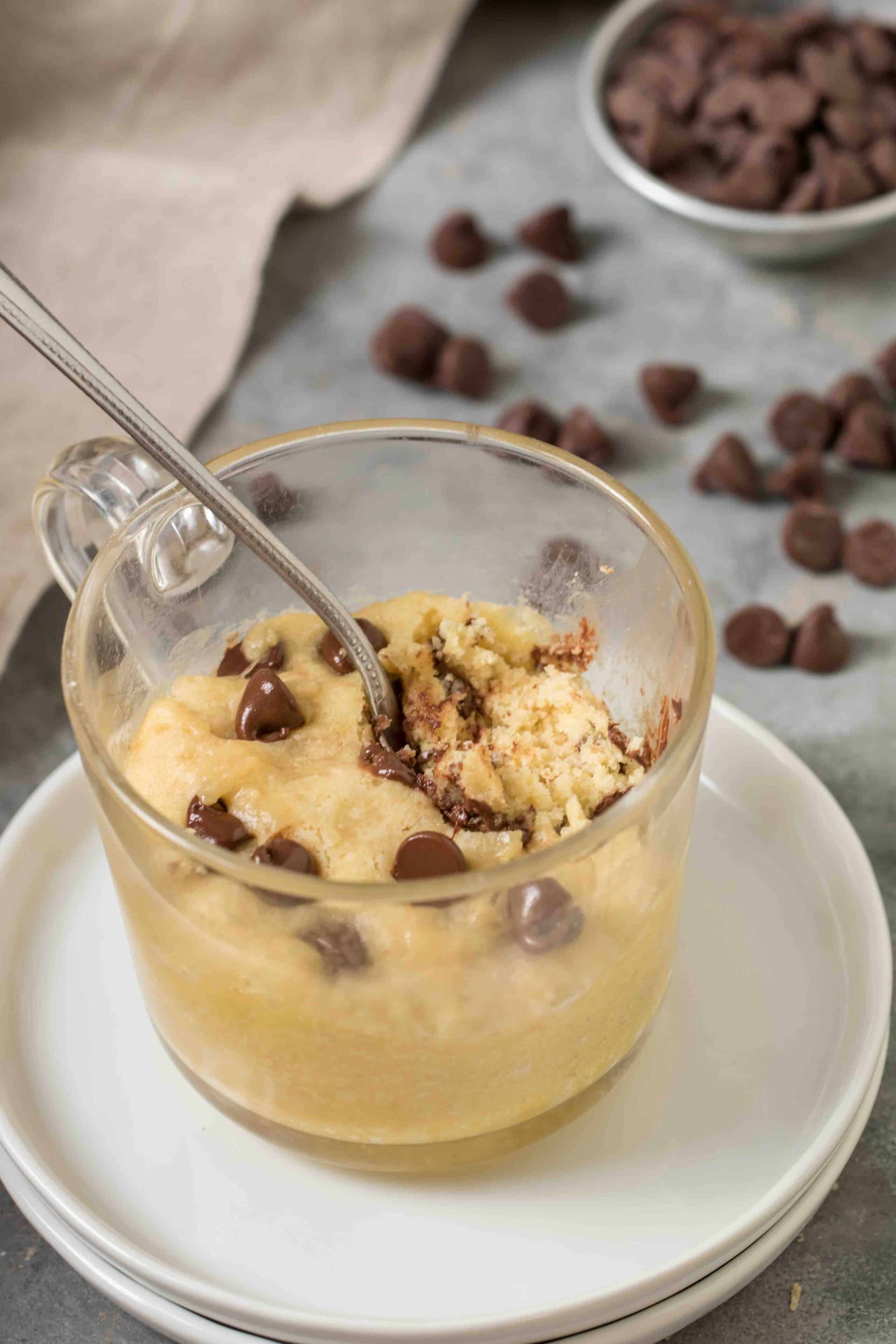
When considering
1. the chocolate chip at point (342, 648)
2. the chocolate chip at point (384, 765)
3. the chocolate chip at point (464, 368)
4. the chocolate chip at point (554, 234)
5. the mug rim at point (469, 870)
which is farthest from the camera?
the chocolate chip at point (554, 234)

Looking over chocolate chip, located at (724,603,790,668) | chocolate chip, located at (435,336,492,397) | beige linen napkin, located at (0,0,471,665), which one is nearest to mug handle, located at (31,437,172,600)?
beige linen napkin, located at (0,0,471,665)

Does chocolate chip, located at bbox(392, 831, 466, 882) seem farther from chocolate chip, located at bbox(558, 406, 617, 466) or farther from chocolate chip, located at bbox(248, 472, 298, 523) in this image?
chocolate chip, located at bbox(558, 406, 617, 466)

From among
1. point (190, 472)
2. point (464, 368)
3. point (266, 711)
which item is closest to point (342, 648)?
point (266, 711)

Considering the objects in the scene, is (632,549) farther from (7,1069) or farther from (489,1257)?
(7,1069)

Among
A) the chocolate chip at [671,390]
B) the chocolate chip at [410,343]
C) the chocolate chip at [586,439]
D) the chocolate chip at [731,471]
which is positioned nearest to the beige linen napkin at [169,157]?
the chocolate chip at [410,343]

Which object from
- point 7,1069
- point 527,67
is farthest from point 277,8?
point 7,1069

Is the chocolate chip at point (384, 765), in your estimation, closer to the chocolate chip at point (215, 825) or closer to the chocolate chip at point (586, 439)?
the chocolate chip at point (215, 825)
